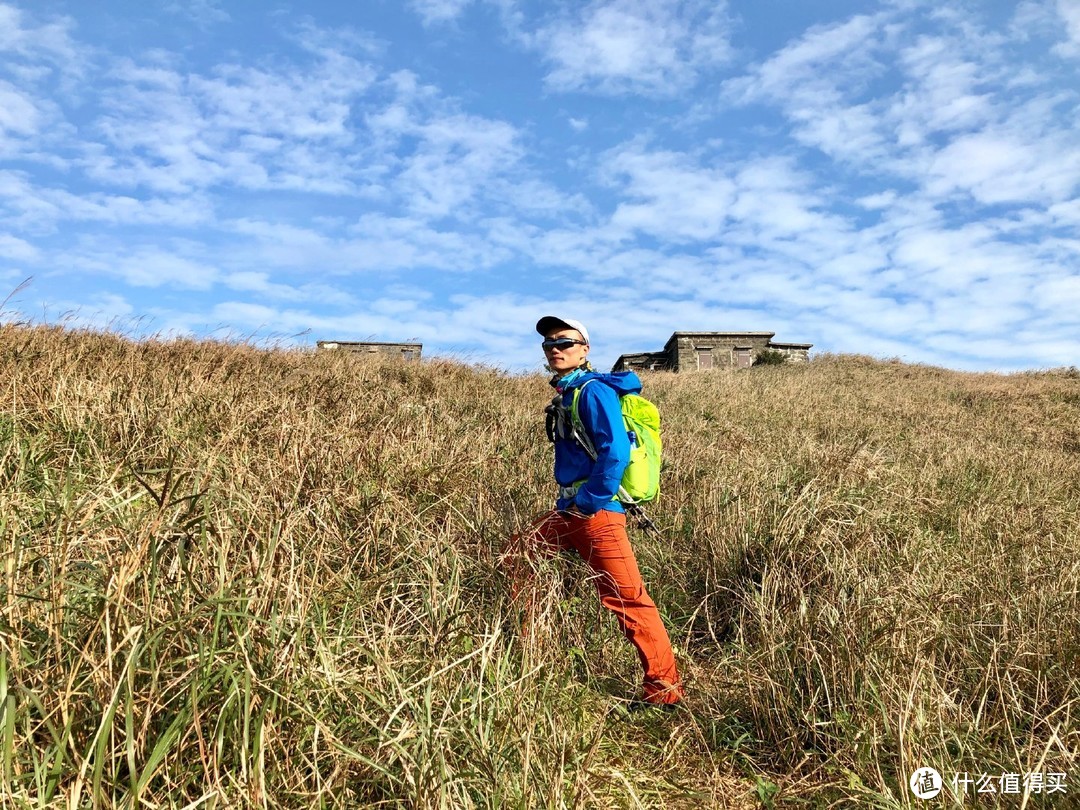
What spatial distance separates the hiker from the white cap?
30 centimetres

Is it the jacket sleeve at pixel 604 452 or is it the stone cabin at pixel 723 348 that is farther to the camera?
the stone cabin at pixel 723 348

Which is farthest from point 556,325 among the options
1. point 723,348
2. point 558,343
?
point 723,348

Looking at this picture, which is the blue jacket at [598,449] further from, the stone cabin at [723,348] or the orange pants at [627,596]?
the stone cabin at [723,348]

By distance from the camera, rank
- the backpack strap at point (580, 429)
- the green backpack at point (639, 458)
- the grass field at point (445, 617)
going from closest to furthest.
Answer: the grass field at point (445, 617), the backpack strap at point (580, 429), the green backpack at point (639, 458)

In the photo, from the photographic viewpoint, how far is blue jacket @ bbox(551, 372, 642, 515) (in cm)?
310

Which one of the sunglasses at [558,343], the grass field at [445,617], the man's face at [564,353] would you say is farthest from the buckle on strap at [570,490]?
the sunglasses at [558,343]

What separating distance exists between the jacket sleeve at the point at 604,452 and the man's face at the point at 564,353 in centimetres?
40

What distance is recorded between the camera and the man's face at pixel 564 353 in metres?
3.53

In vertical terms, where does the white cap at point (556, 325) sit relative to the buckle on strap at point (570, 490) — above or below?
above

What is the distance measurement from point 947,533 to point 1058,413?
37.6ft

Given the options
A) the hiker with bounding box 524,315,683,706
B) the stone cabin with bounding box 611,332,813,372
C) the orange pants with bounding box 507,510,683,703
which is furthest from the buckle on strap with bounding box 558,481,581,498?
the stone cabin with bounding box 611,332,813,372

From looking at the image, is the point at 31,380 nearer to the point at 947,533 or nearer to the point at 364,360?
the point at 364,360

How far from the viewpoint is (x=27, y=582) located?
2.21 m

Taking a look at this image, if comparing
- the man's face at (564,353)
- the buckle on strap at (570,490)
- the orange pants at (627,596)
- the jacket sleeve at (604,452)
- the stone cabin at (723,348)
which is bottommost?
the orange pants at (627,596)
